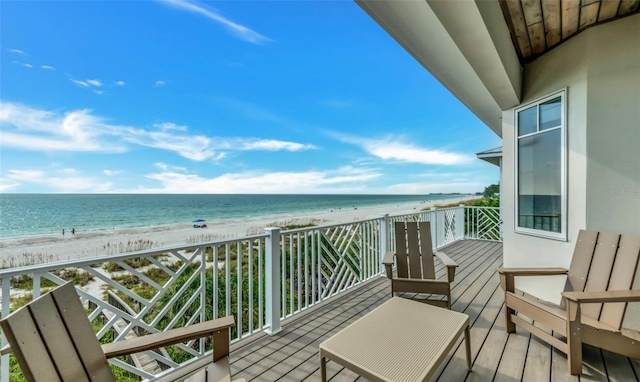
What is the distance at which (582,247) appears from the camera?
8.21 feet

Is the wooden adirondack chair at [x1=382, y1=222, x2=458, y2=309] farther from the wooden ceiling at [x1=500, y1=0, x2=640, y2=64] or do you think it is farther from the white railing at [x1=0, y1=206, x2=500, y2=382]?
the wooden ceiling at [x1=500, y1=0, x2=640, y2=64]

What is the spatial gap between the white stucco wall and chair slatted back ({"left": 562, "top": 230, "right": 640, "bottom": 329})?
0.48 m

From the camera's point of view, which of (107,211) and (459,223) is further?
(107,211)

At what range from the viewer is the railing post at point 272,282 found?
2.76 meters

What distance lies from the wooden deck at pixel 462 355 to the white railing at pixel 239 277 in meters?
0.26

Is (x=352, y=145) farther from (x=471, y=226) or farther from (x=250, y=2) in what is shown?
(x=471, y=226)

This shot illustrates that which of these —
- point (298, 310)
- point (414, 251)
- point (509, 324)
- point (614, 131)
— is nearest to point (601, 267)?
point (509, 324)

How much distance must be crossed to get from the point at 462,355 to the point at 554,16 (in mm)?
3313

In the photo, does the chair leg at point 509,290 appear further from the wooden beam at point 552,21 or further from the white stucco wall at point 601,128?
the wooden beam at point 552,21

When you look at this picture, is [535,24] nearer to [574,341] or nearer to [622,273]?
[622,273]

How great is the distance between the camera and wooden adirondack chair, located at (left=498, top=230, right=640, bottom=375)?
6.31ft

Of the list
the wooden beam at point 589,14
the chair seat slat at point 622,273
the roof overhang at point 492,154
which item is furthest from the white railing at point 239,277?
the wooden beam at point 589,14

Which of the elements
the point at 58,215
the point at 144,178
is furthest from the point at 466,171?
the point at 58,215

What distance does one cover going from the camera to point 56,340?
1.15m
